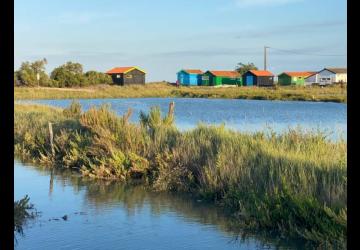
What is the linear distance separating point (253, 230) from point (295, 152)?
10.6 ft

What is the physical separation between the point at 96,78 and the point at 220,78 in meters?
27.4

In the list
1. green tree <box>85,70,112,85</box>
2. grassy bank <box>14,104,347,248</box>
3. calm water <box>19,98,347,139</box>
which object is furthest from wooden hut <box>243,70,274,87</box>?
grassy bank <box>14,104,347,248</box>

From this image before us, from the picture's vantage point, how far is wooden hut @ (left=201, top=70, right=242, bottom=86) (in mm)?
97438

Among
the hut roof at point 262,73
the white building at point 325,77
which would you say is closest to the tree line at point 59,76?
the hut roof at point 262,73

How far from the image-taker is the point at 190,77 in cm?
10206

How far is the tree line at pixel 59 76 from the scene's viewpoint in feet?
231

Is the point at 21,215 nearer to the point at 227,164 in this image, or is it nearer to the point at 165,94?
the point at 227,164

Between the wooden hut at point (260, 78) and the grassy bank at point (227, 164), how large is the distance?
75725 mm

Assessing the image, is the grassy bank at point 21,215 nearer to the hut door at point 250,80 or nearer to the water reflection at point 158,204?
the water reflection at point 158,204

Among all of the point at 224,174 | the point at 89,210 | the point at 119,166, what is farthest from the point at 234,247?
the point at 119,166

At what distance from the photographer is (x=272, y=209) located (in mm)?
7875
